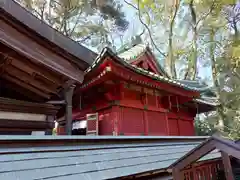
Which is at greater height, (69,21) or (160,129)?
(69,21)

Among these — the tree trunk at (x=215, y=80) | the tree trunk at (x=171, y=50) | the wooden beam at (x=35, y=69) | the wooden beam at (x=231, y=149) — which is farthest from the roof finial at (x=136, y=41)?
the wooden beam at (x=231, y=149)

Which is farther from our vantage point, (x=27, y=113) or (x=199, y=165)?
(x=27, y=113)

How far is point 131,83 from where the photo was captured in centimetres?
725

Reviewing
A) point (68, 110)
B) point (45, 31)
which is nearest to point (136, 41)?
point (68, 110)

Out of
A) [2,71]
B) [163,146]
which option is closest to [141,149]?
[163,146]

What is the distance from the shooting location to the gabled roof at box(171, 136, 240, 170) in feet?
7.71

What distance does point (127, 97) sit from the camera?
7.27 meters

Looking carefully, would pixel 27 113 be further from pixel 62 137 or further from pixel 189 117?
pixel 189 117

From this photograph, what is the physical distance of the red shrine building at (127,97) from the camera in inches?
242

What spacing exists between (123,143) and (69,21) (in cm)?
1265

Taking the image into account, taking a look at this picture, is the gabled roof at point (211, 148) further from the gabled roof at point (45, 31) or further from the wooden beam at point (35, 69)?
the wooden beam at point (35, 69)

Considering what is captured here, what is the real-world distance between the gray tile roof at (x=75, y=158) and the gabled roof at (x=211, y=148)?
531 millimetres

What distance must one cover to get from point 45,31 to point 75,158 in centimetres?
216

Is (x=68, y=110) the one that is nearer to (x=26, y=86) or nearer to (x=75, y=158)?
(x=26, y=86)
